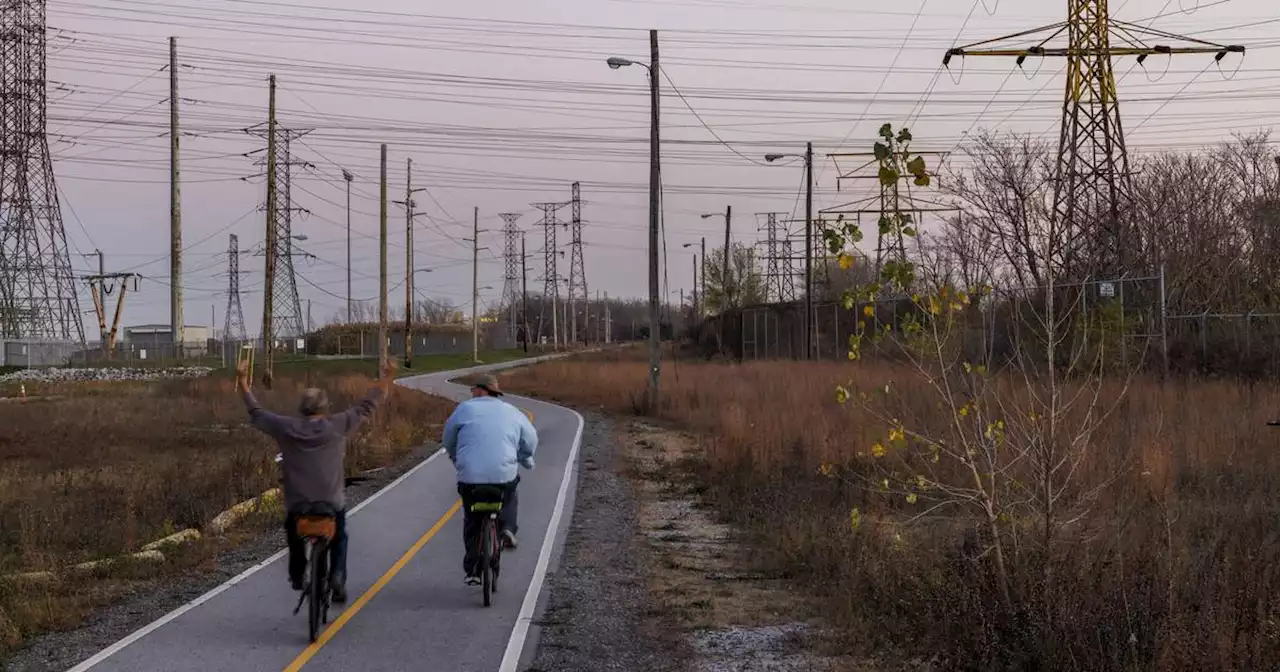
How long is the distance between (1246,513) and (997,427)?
495cm

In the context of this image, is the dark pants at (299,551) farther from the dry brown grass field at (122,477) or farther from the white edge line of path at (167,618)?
the dry brown grass field at (122,477)

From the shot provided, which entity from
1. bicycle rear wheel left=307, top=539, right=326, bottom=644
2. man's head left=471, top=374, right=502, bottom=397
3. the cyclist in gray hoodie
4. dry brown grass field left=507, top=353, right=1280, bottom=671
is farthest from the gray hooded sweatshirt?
dry brown grass field left=507, top=353, right=1280, bottom=671

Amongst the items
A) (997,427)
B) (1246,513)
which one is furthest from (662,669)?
(1246,513)

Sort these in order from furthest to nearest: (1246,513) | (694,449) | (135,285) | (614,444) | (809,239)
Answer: (135,285)
(809,239)
(614,444)
(694,449)
(1246,513)

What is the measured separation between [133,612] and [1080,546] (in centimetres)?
764

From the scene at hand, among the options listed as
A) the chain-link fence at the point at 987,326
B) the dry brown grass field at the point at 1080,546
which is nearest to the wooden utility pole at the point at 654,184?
the chain-link fence at the point at 987,326

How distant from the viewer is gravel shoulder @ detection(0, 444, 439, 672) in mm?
7848

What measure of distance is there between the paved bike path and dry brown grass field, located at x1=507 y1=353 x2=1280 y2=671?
2499mm

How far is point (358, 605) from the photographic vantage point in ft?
30.9

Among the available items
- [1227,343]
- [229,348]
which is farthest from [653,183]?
[229,348]

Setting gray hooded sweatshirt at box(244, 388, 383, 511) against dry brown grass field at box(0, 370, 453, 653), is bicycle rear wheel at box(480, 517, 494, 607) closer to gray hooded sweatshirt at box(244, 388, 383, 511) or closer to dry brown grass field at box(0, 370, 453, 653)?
gray hooded sweatshirt at box(244, 388, 383, 511)

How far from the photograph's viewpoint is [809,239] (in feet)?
150

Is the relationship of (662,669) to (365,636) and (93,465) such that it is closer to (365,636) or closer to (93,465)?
(365,636)

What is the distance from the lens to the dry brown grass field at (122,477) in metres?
10.5
